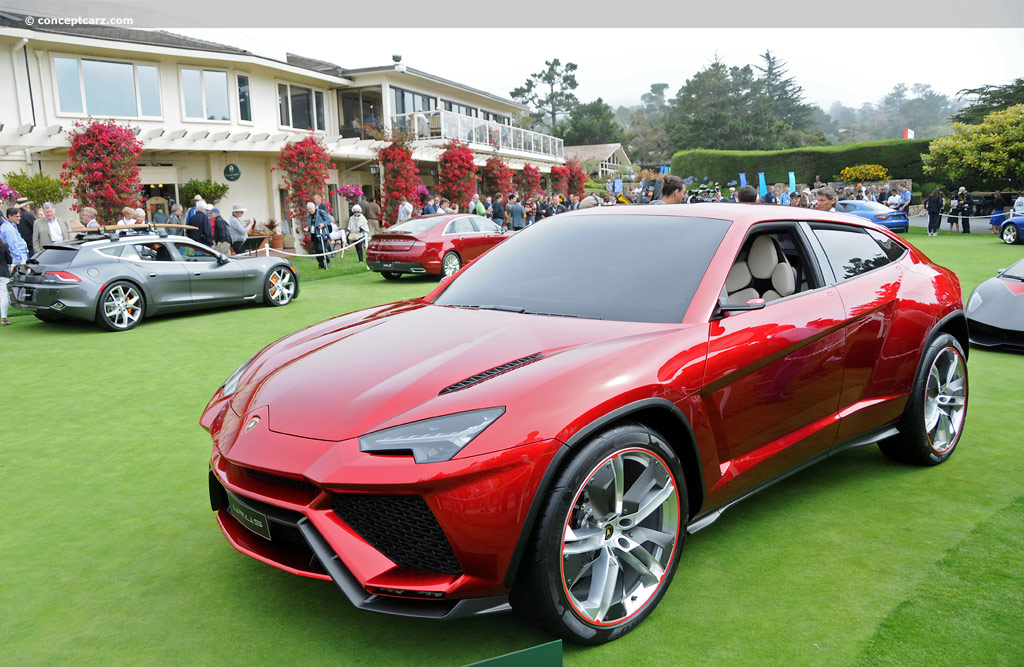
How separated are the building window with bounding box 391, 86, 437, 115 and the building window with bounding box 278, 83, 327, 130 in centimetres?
341

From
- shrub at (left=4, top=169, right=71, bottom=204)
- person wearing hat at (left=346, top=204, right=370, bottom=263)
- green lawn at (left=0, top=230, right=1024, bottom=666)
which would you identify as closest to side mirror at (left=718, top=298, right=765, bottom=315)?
green lawn at (left=0, top=230, right=1024, bottom=666)

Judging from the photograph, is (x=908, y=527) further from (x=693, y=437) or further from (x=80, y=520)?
(x=80, y=520)

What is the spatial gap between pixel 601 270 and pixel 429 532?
1.72 m

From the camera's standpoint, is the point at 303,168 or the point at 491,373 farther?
the point at 303,168

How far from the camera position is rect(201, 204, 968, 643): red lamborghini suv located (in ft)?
8.14

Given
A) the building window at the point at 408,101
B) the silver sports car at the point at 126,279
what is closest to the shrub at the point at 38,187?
the silver sports car at the point at 126,279

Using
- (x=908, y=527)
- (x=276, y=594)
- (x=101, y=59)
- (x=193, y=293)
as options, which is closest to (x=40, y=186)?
(x=101, y=59)

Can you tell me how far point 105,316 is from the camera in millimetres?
10477

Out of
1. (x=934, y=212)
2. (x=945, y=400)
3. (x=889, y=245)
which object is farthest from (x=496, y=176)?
(x=945, y=400)

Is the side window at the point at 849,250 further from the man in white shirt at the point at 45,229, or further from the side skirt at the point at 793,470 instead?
the man in white shirt at the point at 45,229

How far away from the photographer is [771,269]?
152 inches

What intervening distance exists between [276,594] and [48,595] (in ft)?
3.38

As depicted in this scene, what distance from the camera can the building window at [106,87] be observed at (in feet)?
72.8

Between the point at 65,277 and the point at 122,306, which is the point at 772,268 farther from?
the point at 65,277
